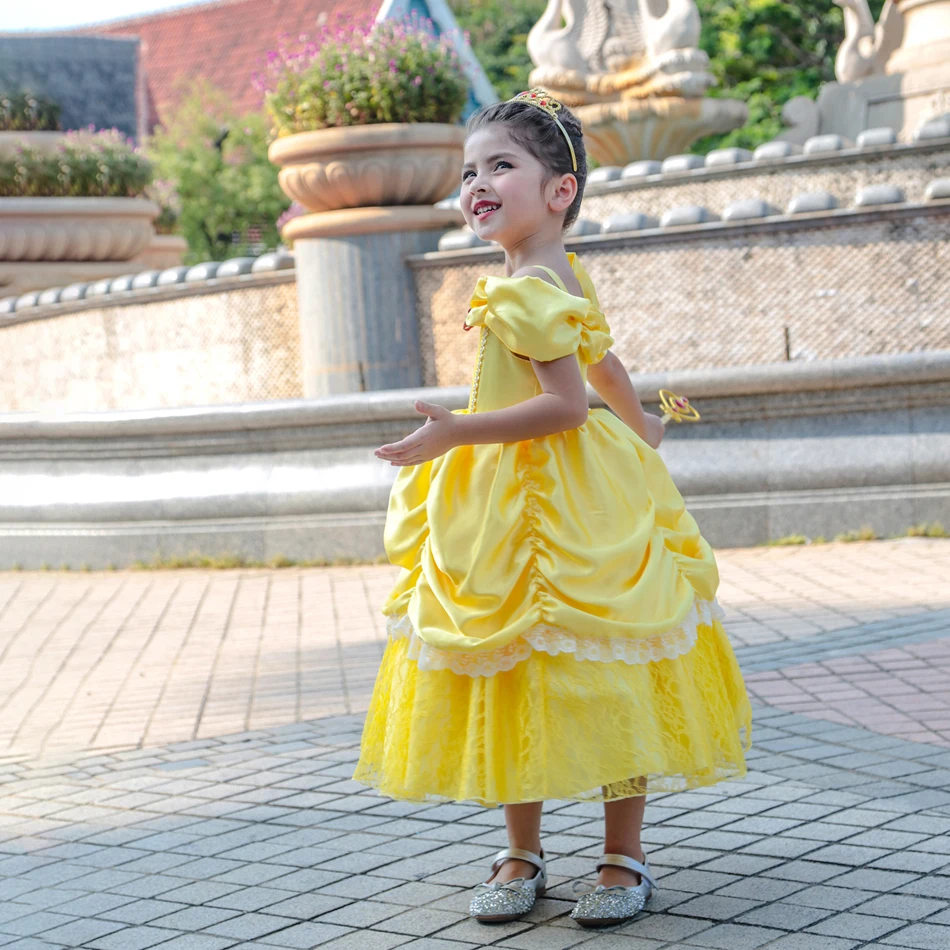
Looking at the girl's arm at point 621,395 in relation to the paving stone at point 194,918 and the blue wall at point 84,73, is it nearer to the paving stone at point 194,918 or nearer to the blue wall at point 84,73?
the paving stone at point 194,918

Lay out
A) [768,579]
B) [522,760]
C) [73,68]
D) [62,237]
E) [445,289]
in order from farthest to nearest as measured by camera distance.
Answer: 1. [73,68]
2. [62,237]
3. [445,289]
4. [768,579]
5. [522,760]

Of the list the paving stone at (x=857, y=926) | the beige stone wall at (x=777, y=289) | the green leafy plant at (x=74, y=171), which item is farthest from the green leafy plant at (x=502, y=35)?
the paving stone at (x=857, y=926)

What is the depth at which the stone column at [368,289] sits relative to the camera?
351 inches

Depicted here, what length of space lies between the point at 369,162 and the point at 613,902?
22.0 feet

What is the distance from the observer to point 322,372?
29.6 feet

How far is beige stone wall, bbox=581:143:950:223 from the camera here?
8781mm

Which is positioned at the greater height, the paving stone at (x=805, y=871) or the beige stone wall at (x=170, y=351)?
the beige stone wall at (x=170, y=351)

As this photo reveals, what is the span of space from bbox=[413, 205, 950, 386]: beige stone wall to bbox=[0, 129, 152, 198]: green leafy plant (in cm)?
630

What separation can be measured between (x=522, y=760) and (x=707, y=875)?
0.66 meters

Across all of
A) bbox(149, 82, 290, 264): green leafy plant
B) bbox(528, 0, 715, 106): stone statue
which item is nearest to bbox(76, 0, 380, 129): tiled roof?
bbox(149, 82, 290, 264): green leafy plant

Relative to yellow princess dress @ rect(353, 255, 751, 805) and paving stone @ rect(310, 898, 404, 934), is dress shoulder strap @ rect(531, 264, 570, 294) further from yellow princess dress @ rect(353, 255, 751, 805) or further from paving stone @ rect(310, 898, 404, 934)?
paving stone @ rect(310, 898, 404, 934)

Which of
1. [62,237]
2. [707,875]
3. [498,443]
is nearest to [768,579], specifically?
[707,875]

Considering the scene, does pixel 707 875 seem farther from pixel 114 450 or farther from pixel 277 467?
pixel 114 450

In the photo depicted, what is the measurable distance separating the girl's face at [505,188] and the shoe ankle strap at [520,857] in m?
1.23
